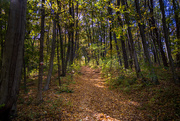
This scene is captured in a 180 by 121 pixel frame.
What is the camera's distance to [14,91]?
114 inches

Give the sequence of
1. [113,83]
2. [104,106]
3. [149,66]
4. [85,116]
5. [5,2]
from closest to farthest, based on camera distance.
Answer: [85,116]
[104,106]
[5,2]
[149,66]
[113,83]

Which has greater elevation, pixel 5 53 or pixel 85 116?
pixel 5 53

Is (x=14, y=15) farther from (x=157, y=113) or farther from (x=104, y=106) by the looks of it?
(x=157, y=113)

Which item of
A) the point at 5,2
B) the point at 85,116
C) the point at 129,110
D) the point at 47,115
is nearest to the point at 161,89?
the point at 129,110

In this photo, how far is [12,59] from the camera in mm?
2809

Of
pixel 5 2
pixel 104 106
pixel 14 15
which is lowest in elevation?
pixel 104 106

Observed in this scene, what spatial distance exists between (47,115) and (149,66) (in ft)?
22.0

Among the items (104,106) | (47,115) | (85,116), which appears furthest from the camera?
(104,106)

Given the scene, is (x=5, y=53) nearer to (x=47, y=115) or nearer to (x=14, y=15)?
(x=14, y=15)

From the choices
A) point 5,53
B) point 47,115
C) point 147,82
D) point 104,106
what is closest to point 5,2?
point 5,53

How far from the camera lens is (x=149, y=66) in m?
6.52

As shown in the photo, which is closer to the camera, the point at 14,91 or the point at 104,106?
the point at 14,91

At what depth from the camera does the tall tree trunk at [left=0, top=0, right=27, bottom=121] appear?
2734 millimetres

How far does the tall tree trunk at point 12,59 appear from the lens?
273 cm
